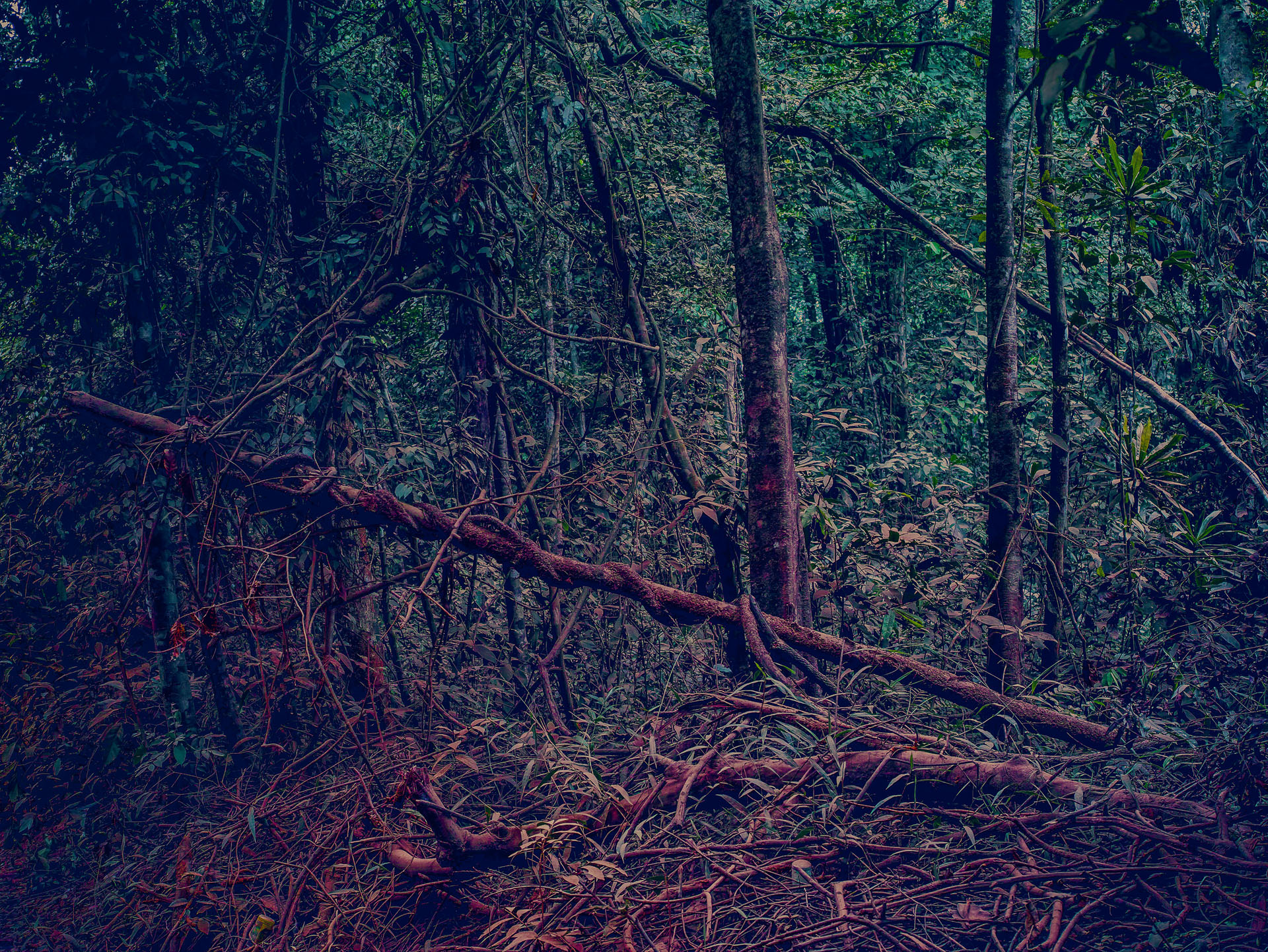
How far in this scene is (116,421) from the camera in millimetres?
3654

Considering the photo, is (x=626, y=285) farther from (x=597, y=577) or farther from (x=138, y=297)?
(x=138, y=297)

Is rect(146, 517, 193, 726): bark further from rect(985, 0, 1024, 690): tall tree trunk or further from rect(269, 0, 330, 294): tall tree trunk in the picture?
rect(985, 0, 1024, 690): tall tree trunk

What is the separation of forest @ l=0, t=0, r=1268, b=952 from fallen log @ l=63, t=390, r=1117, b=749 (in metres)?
0.02

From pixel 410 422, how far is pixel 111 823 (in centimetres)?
344

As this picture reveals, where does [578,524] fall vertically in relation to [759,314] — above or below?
below

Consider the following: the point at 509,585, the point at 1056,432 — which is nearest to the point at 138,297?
the point at 509,585

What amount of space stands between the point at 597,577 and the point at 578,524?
1522 millimetres

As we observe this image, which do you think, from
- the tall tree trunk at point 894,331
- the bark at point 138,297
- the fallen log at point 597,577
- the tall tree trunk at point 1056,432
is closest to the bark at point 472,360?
the fallen log at point 597,577

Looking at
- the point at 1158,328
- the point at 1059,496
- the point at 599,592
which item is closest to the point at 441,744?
the point at 599,592

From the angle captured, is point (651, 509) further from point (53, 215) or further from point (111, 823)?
point (53, 215)

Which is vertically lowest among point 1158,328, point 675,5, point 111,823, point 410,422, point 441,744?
point 111,823

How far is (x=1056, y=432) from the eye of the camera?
452cm

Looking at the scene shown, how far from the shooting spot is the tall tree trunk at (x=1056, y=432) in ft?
13.8

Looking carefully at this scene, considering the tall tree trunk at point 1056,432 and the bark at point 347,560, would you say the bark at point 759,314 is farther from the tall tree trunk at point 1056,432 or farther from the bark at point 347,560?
the bark at point 347,560
